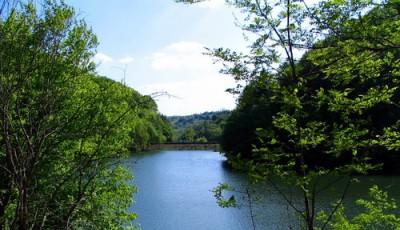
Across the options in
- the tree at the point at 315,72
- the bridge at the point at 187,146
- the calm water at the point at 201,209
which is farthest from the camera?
the bridge at the point at 187,146

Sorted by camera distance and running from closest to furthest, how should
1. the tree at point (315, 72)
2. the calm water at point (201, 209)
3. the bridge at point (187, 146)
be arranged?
the tree at point (315, 72)
the calm water at point (201, 209)
the bridge at point (187, 146)

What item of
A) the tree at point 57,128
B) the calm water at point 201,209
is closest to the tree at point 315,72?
the tree at point 57,128

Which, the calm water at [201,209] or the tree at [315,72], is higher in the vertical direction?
the tree at [315,72]

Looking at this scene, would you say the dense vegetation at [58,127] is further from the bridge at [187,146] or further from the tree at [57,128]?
the bridge at [187,146]

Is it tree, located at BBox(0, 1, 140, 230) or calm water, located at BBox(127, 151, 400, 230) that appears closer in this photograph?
tree, located at BBox(0, 1, 140, 230)

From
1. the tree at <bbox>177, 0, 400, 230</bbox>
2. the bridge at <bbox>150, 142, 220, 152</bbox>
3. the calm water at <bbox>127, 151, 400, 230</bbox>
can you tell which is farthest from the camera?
the bridge at <bbox>150, 142, 220, 152</bbox>

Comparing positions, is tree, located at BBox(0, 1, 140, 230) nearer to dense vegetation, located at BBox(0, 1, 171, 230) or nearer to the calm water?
dense vegetation, located at BBox(0, 1, 171, 230)

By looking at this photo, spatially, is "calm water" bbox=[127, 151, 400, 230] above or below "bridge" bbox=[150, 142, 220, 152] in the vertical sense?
below

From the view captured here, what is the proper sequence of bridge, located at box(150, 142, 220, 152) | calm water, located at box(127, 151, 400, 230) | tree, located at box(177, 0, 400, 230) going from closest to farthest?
tree, located at box(177, 0, 400, 230) < calm water, located at box(127, 151, 400, 230) < bridge, located at box(150, 142, 220, 152)

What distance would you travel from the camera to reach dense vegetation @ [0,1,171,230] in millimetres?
3549

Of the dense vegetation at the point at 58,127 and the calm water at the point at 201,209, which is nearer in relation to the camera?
the dense vegetation at the point at 58,127

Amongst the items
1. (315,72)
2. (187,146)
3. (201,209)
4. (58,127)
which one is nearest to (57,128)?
(58,127)

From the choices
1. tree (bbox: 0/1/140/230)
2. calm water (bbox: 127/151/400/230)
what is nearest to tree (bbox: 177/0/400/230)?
tree (bbox: 0/1/140/230)

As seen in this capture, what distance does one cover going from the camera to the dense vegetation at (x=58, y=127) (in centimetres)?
355
